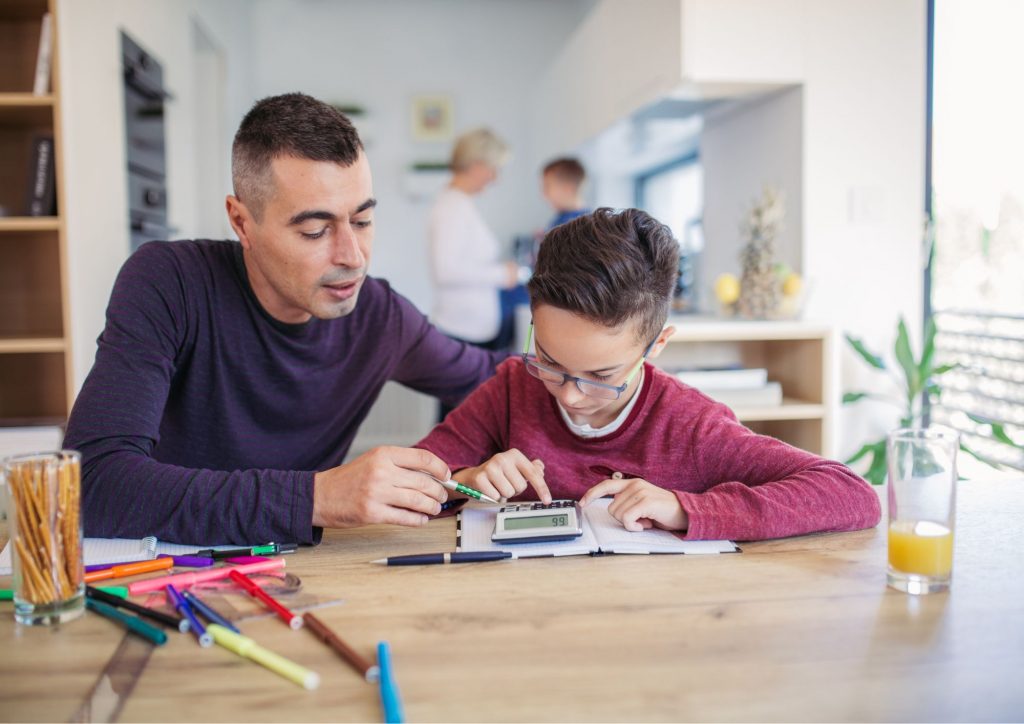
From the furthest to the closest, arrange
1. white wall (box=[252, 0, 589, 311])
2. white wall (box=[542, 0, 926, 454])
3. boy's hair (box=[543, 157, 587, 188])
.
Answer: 1. white wall (box=[252, 0, 589, 311])
2. boy's hair (box=[543, 157, 587, 188])
3. white wall (box=[542, 0, 926, 454])

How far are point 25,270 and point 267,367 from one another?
5.42 feet

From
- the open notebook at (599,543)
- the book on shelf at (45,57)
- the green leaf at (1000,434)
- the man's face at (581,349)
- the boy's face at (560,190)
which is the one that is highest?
the book on shelf at (45,57)

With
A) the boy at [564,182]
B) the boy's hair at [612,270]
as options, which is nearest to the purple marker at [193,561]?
the boy's hair at [612,270]

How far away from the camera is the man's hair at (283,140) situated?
1.44 metres

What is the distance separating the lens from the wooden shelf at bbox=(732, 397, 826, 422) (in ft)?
8.97

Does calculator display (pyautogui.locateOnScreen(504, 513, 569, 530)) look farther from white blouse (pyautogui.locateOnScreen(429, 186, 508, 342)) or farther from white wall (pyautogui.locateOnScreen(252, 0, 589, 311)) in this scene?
white wall (pyautogui.locateOnScreen(252, 0, 589, 311))

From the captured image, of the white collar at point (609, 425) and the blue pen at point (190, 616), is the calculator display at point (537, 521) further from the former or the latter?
the blue pen at point (190, 616)

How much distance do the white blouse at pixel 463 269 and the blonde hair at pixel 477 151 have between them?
0.45 ft

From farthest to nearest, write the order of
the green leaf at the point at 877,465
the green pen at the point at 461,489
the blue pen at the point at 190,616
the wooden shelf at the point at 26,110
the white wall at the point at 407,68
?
the white wall at the point at 407,68 < the green leaf at the point at 877,465 < the wooden shelf at the point at 26,110 < the green pen at the point at 461,489 < the blue pen at the point at 190,616

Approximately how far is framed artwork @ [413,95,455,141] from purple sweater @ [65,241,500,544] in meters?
4.59

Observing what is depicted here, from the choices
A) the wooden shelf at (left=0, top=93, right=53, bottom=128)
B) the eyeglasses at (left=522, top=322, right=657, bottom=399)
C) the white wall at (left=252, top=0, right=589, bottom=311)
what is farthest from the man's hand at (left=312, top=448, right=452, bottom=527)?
the white wall at (left=252, top=0, right=589, bottom=311)

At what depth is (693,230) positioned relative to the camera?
15.9ft

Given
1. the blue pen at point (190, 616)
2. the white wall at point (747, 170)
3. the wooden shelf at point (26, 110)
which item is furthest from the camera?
the white wall at point (747, 170)

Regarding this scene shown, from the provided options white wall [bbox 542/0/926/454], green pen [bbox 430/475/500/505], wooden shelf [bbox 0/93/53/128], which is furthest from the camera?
white wall [bbox 542/0/926/454]
